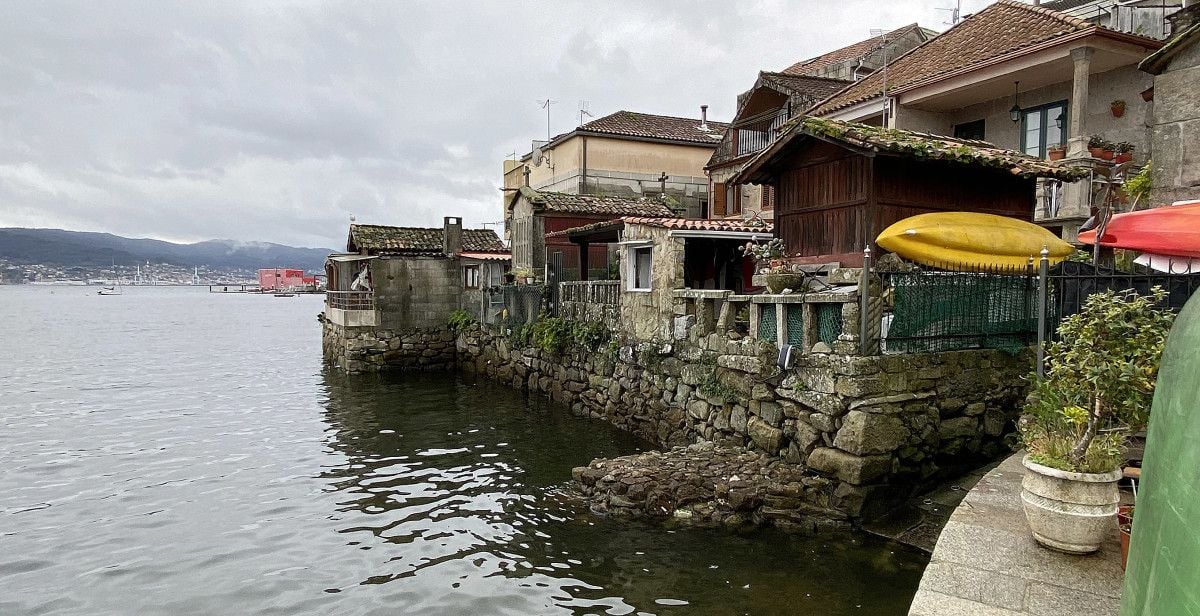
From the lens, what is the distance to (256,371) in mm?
28594

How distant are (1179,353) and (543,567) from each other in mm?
7641

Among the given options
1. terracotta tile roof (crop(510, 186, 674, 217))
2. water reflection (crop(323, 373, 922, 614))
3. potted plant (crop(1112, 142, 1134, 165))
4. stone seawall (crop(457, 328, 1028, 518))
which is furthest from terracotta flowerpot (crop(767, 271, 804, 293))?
terracotta tile roof (crop(510, 186, 674, 217))

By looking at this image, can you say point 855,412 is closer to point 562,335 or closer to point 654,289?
point 654,289

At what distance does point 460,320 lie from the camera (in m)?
27.2

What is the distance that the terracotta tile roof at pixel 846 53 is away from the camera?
29391 mm

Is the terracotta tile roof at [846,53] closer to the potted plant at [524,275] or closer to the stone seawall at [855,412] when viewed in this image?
the potted plant at [524,275]

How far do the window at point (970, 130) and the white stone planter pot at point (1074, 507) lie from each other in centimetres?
1583

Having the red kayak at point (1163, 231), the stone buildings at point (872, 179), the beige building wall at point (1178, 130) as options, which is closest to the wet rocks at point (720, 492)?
the stone buildings at point (872, 179)

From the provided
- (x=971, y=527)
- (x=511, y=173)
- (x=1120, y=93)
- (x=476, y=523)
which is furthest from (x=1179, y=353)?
(x=511, y=173)

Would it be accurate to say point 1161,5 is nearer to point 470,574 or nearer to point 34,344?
point 470,574

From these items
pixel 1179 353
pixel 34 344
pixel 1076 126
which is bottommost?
pixel 34 344

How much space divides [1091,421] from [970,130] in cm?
1590

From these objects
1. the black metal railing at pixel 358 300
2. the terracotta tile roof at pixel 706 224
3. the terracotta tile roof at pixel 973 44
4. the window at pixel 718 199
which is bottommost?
the black metal railing at pixel 358 300

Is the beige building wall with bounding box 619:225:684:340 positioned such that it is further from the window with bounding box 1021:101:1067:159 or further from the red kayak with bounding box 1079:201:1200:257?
the window with bounding box 1021:101:1067:159
